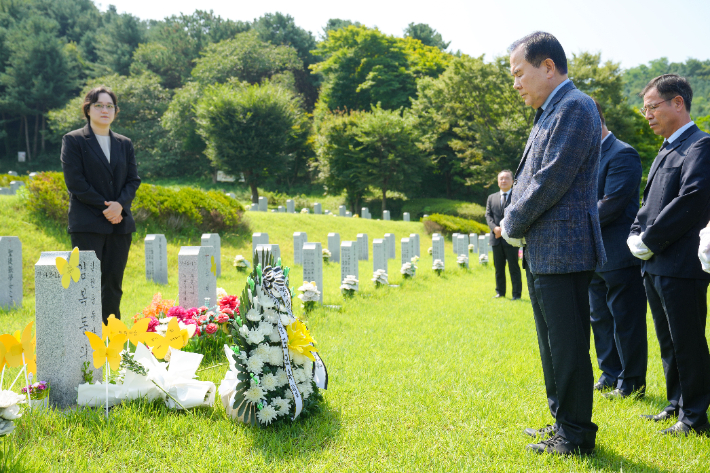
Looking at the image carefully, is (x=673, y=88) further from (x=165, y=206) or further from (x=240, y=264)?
(x=165, y=206)

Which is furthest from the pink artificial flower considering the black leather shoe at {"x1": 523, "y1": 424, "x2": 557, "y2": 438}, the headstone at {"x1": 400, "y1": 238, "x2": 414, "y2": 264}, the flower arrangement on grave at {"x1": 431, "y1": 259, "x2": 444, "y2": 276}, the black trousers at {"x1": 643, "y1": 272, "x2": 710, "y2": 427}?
the headstone at {"x1": 400, "y1": 238, "x2": 414, "y2": 264}

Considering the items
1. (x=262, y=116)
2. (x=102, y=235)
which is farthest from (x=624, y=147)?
(x=262, y=116)

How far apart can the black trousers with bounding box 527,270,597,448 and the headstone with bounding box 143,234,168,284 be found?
8432 mm

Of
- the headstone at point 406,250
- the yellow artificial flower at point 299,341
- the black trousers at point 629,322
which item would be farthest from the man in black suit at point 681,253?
the headstone at point 406,250

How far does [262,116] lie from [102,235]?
84.6 ft

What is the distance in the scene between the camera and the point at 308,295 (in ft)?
23.5

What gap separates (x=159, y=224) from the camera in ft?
41.8

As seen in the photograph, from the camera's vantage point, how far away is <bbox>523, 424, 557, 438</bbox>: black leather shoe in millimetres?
3111

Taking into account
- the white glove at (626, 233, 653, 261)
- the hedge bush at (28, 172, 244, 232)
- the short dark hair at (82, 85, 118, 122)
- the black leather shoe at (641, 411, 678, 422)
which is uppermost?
the short dark hair at (82, 85, 118, 122)

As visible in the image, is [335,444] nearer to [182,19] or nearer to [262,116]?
[262,116]

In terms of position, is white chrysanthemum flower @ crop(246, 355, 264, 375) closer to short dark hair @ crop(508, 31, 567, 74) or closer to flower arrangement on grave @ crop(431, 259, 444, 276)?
short dark hair @ crop(508, 31, 567, 74)

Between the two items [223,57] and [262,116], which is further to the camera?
[223,57]

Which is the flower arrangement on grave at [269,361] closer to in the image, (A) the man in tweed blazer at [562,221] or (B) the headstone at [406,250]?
(A) the man in tweed blazer at [562,221]

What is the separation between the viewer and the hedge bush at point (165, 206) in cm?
1080
